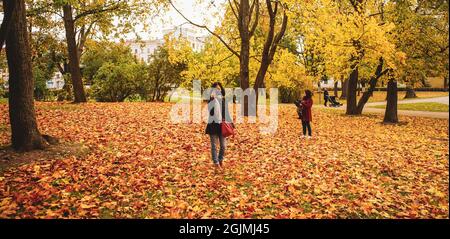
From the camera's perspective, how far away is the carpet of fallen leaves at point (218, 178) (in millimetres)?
5914

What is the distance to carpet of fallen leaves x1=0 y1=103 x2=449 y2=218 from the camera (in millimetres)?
5914

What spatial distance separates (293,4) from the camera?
16.5 metres

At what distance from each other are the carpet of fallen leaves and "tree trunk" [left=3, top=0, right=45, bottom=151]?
0.95 meters

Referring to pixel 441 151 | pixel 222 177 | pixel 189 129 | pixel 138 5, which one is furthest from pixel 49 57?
pixel 441 151

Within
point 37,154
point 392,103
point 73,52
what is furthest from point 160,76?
point 37,154

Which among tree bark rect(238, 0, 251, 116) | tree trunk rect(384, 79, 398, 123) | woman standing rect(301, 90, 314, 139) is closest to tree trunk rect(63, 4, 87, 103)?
tree bark rect(238, 0, 251, 116)

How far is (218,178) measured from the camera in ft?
25.7

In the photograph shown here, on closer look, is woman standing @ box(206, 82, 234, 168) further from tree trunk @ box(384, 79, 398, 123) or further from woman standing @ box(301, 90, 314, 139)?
tree trunk @ box(384, 79, 398, 123)

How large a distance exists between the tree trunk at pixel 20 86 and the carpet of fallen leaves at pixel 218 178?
95cm

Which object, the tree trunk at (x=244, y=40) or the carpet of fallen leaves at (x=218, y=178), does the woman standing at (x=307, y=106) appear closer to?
the carpet of fallen leaves at (x=218, y=178)

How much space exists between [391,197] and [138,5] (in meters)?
16.0

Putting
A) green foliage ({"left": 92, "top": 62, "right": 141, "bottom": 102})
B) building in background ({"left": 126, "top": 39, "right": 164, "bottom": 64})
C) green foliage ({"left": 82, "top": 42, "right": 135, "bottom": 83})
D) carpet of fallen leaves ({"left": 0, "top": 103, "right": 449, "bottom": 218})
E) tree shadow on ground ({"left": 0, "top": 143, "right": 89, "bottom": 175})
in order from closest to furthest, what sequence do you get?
carpet of fallen leaves ({"left": 0, "top": 103, "right": 449, "bottom": 218}) → tree shadow on ground ({"left": 0, "top": 143, "right": 89, "bottom": 175}) → building in background ({"left": 126, "top": 39, "right": 164, "bottom": 64}) → green foliage ({"left": 92, "top": 62, "right": 141, "bottom": 102}) → green foliage ({"left": 82, "top": 42, "right": 135, "bottom": 83})

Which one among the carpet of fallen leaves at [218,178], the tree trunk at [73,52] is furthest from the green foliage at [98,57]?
the carpet of fallen leaves at [218,178]

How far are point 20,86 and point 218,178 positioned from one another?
5.14 m
